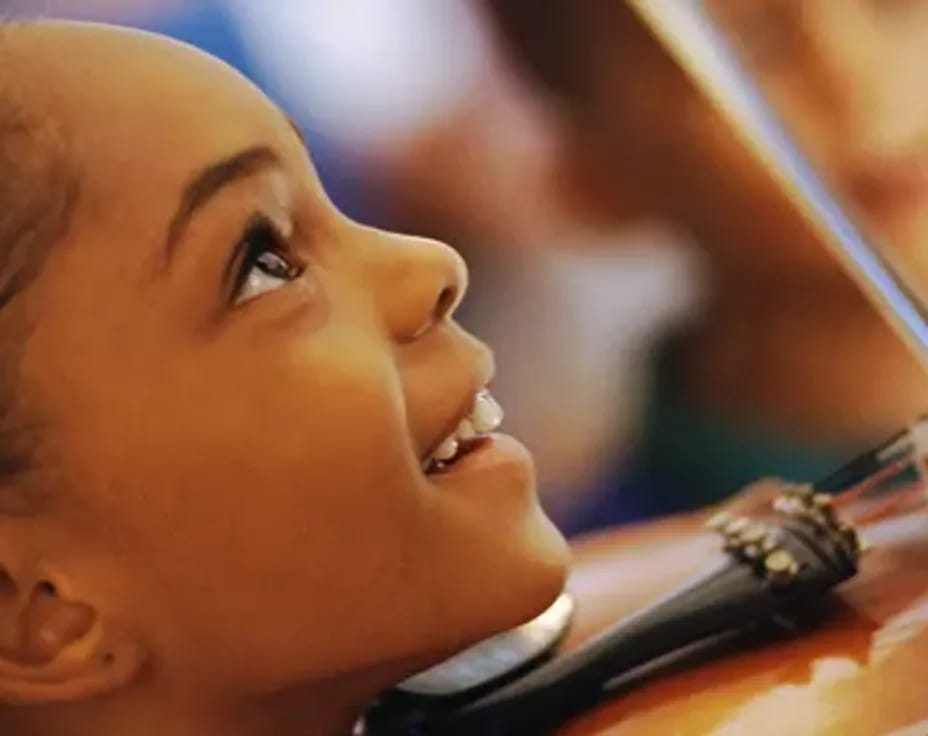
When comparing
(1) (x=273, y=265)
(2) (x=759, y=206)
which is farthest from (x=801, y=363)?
(1) (x=273, y=265)

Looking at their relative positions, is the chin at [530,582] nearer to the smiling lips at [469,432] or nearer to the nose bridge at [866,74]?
the smiling lips at [469,432]

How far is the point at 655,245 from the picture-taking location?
0.58 meters

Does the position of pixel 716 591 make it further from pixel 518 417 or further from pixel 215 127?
pixel 215 127

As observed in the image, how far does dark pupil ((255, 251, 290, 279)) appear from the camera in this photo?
1.60 feet

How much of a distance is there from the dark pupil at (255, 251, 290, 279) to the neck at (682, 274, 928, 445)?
0.50 feet

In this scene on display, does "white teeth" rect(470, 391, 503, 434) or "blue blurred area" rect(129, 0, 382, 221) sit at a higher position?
"blue blurred area" rect(129, 0, 382, 221)

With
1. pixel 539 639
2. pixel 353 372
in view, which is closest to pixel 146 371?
pixel 353 372

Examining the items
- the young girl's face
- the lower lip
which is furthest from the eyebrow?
the lower lip

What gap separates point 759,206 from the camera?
1.87 feet

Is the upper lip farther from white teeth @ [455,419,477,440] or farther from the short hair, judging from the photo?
the short hair

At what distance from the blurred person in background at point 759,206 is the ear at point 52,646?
17cm

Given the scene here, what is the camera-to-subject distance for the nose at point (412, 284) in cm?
50

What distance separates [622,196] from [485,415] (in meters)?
0.10

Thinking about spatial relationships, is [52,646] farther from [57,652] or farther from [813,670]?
[813,670]
